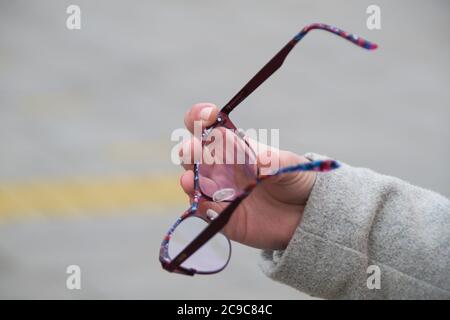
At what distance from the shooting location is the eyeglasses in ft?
3.02

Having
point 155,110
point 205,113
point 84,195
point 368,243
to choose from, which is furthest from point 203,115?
point 155,110

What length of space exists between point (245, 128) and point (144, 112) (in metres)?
0.43

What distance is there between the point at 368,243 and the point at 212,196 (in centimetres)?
31

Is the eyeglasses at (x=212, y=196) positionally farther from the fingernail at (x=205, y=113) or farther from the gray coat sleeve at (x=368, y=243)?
the gray coat sleeve at (x=368, y=243)

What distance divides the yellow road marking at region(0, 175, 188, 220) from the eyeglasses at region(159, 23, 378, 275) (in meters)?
0.92

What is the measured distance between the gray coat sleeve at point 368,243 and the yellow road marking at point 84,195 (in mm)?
1072

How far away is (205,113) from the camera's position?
42.0 inches

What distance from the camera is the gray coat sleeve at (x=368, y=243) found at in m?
0.91

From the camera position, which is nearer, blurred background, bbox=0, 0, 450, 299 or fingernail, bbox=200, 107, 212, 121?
fingernail, bbox=200, 107, 212, 121

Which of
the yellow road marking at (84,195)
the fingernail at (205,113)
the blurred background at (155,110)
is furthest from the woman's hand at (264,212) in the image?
the yellow road marking at (84,195)

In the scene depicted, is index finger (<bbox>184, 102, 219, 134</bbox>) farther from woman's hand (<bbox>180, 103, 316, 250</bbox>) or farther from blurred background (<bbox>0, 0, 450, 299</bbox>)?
blurred background (<bbox>0, 0, 450, 299</bbox>)

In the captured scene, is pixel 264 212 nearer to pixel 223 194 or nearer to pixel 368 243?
pixel 223 194

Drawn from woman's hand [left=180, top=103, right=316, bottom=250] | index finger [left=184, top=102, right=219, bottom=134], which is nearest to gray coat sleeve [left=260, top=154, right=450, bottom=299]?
woman's hand [left=180, top=103, right=316, bottom=250]
